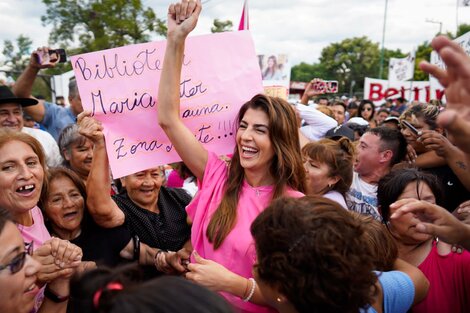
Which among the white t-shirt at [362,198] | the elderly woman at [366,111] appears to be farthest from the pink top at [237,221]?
the elderly woman at [366,111]

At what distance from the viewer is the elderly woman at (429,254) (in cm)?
204

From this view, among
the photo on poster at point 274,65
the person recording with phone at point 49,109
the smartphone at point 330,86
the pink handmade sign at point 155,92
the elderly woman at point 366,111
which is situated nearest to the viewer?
the pink handmade sign at point 155,92

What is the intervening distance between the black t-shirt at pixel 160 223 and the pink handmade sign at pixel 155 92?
1.15ft

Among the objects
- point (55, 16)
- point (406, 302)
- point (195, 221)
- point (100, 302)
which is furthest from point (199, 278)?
point (55, 16)

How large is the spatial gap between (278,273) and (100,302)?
1.80ft

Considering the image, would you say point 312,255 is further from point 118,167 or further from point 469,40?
point 469,40

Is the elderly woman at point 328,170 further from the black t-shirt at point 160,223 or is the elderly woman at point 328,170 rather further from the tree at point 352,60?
the tree at point 352,60

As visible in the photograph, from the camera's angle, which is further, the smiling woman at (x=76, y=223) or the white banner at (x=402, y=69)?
the white banner at (x=402, y=69)

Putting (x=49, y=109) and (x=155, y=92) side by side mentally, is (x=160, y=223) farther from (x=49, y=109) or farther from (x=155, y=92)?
(x=49, y=109)

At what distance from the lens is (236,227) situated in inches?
78.7

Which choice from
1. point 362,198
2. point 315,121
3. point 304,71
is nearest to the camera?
point 362,198

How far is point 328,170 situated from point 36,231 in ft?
6.26

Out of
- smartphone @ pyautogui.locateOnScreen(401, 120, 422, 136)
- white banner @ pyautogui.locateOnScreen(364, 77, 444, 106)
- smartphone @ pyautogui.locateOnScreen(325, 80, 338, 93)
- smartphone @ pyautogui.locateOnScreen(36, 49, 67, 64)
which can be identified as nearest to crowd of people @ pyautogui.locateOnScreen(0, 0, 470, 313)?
smartphone @ pyautogui.locateOnScreen(401, 120, 422, 136)

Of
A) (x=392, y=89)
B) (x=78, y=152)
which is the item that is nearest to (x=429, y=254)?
(x=78, y=152)
